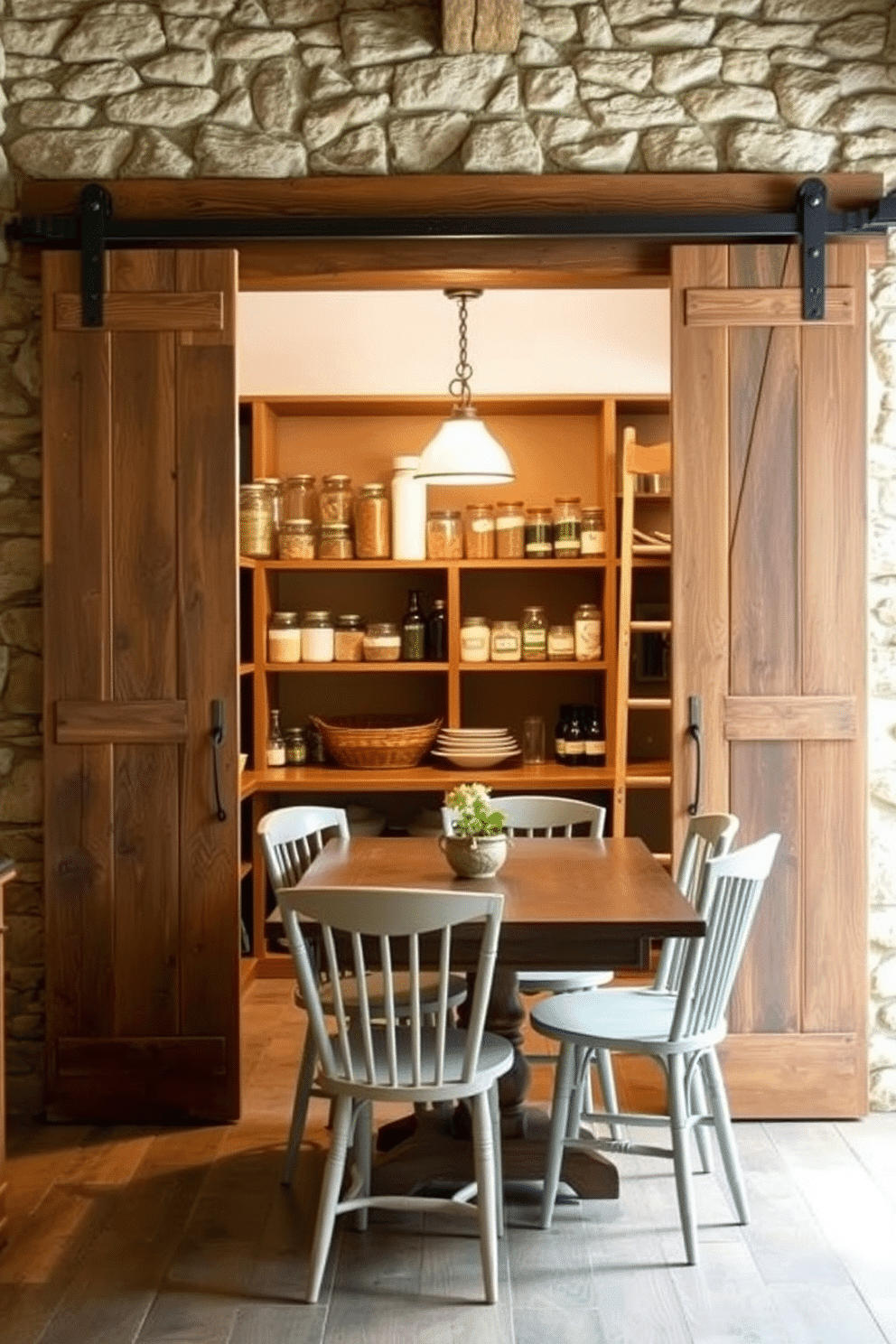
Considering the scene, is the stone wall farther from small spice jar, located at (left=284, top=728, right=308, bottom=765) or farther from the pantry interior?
small spice jar, located at (left=284, top=728, right=308, bottom=765)

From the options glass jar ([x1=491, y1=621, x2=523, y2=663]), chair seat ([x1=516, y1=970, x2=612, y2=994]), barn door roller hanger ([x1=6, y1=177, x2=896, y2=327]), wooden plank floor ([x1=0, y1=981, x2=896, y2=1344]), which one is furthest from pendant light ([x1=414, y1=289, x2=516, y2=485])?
wooden plank floor ([x1=0, y1=981, x2=896, y2=1344])

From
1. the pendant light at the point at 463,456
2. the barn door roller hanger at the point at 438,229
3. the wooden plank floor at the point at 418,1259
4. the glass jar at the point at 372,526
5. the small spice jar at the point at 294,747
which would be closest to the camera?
the wooden plank floor at the point at 418,1259

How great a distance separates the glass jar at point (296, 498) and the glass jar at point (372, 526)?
0.73 feet

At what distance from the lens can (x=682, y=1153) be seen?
11.6ft

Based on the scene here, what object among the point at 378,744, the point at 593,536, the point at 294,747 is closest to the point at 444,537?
the point at 593,536

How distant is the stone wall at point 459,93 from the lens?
15.4 feet

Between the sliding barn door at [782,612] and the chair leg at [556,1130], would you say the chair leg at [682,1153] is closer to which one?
the chair leg at [556,1130]

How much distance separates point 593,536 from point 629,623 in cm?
49

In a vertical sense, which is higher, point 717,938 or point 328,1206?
point 717,938

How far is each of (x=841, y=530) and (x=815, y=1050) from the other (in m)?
1.46

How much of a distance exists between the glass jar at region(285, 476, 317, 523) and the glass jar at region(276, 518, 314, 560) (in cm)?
8

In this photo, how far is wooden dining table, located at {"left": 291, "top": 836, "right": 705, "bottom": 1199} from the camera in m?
3.44

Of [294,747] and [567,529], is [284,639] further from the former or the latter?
[567,529]

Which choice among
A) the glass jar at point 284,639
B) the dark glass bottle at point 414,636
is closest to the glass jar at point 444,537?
the dark glass bottle at point 414,636
